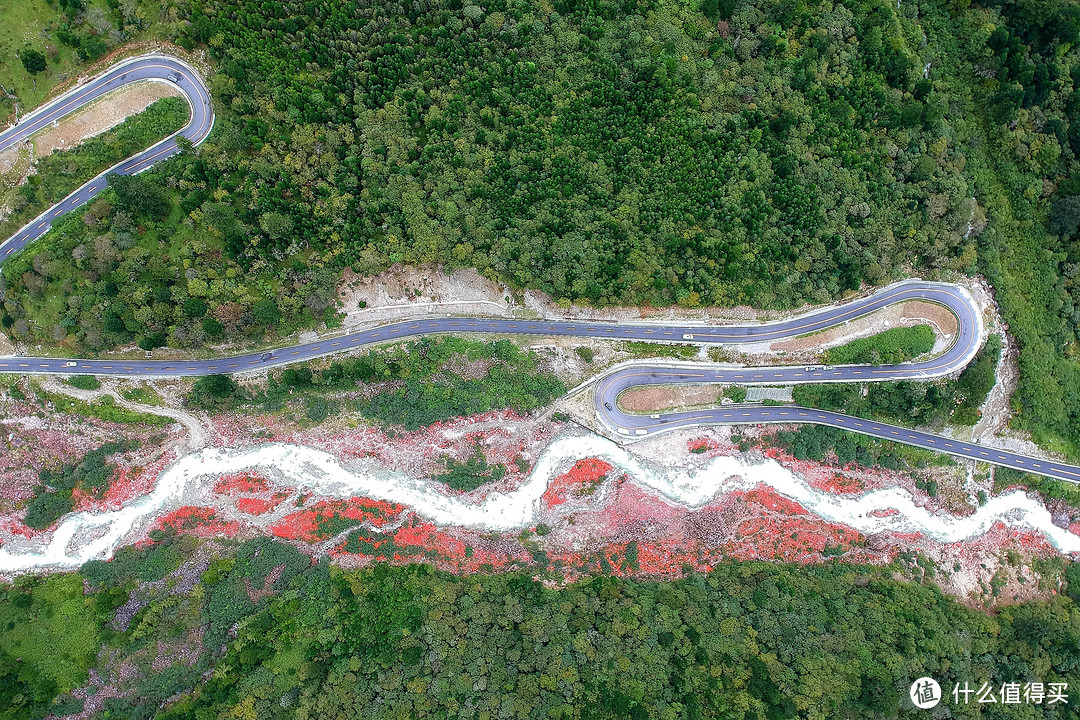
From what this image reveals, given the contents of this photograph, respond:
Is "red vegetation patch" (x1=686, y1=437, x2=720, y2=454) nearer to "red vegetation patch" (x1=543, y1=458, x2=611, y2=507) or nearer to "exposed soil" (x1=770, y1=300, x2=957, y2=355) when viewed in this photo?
"red vegetation patch" (x1=543, y1=458, x2=611, y2=507)

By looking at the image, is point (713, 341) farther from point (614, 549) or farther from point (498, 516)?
point (498, 516)

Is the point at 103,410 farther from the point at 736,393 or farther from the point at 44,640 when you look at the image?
the point at 736,393

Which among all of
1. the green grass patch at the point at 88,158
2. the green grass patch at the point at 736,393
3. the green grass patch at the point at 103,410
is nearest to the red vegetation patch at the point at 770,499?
the green grass patch at the point at 736,393

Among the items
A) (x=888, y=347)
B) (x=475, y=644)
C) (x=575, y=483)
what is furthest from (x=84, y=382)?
(x=888, y=347)

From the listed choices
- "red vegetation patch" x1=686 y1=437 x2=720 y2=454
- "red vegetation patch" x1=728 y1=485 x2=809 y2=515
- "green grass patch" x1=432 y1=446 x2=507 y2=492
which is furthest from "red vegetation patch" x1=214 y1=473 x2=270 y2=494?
"red vegetation patch" x1=728 y1=485 x2=809 y2=515

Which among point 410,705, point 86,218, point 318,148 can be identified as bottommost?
point 410,705

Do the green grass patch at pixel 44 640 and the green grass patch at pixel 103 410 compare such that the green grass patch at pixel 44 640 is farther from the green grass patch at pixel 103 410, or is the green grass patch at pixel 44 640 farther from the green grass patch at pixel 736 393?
the green grass patch at pixel 736 393

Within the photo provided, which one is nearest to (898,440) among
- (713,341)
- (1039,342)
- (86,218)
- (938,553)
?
(938,553)
